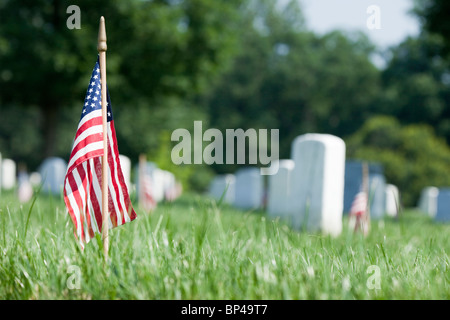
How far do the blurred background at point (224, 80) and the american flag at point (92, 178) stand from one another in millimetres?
13842

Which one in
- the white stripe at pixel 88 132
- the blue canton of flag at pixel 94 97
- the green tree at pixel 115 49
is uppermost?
the green tree at pixel 115 49

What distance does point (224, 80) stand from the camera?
46375 millimetres

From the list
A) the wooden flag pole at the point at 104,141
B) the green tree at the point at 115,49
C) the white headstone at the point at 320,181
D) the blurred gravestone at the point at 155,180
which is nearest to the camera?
the wooden flag pole at the point at 104,141

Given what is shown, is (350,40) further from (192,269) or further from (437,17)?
(192,269)

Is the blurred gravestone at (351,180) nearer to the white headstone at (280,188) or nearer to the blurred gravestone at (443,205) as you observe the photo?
the blurred gravestone at (443,205)

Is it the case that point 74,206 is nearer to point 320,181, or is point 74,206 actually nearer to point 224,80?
point 320,181

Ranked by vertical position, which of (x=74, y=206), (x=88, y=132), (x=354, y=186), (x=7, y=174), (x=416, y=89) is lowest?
(x=74, y=206)

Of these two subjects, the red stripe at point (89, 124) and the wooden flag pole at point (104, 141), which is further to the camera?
the red stripe at point (89, 124)

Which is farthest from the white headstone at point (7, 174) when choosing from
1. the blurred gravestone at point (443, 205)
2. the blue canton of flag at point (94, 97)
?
the blue canton of flag at point (94, 97)

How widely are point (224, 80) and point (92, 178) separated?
43.2 metres

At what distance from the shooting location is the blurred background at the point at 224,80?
61.6 feet

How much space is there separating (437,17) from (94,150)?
1423cm

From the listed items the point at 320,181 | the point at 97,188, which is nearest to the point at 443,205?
the point at 320,181

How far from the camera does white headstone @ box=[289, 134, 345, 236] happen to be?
305 inches
